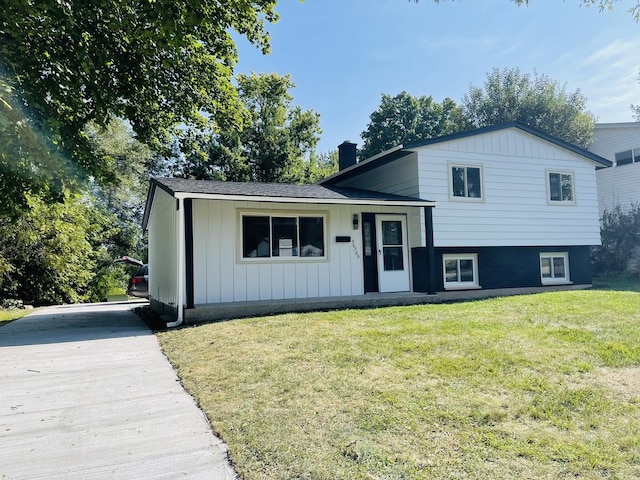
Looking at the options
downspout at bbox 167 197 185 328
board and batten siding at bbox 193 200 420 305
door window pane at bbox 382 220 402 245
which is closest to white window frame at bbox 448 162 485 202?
door window pane at bbox 382 220 402 245

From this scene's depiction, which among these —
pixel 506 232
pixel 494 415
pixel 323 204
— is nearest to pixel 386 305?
pixel 323 204

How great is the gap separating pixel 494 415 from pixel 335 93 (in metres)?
21.7

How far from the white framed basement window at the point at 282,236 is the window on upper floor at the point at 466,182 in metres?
3.95

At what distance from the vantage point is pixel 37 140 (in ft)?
20.5

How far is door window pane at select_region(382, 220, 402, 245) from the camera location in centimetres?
1120

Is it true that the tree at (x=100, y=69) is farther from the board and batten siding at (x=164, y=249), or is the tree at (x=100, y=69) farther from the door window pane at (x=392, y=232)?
the door window pane at (x=392, y=232)

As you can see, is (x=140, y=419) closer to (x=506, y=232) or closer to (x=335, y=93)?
(x=506, y=232)

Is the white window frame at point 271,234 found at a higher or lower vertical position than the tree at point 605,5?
lower

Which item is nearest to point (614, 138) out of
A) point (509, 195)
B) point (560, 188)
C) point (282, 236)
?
point (560, 188)

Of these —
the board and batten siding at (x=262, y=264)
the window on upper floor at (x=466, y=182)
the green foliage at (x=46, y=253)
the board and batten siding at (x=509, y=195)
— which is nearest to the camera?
the board and batten siding at (x=262, y=264)

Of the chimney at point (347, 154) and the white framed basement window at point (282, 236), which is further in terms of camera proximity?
the chimney at point (347, 154)

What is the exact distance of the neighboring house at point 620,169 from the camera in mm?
17703

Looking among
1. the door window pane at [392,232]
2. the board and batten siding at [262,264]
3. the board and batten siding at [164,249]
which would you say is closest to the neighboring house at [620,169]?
the door window pane at [392,232]

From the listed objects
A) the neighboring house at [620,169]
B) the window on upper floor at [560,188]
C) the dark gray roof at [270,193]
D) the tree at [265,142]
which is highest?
the tree at [265,142]
